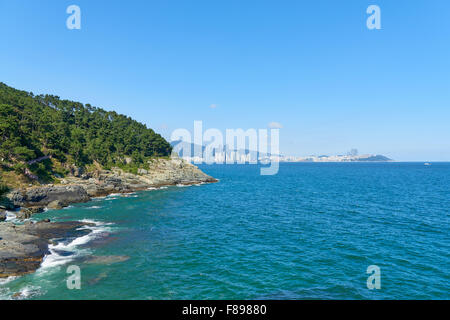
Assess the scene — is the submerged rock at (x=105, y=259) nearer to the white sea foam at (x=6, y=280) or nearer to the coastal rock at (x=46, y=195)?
the white sea foam at (x=6, y=280)

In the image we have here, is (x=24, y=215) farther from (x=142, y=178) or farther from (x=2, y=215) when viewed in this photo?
(x=142, y=178)

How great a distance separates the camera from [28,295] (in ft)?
79.5

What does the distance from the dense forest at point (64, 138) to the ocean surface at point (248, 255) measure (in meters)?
31.6

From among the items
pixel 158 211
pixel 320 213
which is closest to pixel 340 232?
pixel 320 213

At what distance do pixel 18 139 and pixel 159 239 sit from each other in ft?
218

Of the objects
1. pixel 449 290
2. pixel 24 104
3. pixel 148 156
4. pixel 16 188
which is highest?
pixel 24 104

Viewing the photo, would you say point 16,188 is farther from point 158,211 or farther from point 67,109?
point 67,109

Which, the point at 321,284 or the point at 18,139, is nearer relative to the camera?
the point at 321,284

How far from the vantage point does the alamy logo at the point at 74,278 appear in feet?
85.8

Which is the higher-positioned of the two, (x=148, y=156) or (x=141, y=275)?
(x=148, y=156)

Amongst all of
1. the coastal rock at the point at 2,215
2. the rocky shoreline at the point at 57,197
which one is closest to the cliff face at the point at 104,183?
the rocky shoreline at the point at 57,197

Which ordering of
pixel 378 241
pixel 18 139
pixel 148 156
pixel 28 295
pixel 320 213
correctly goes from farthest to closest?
pixel 148 156 → pixel 18 139 → pixel 320 213 → pixel 378 241 → pixel 28 295


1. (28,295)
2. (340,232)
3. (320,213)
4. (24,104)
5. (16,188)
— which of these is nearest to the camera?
(28,295)

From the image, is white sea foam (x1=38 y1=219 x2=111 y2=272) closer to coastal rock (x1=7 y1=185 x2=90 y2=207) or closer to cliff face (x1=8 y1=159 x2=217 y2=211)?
cliff face (x1=8 y1=159 x2=217 y2=211)
